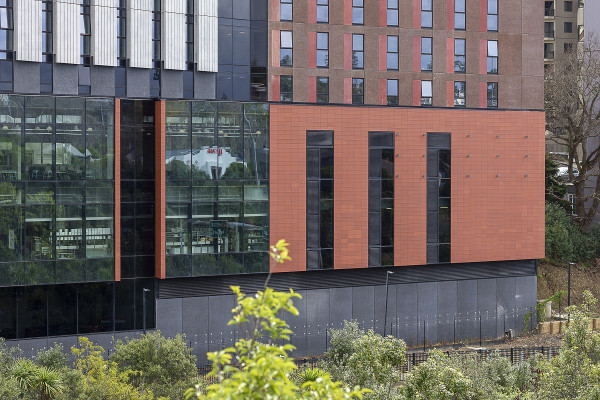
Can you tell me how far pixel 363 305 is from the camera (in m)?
59.7

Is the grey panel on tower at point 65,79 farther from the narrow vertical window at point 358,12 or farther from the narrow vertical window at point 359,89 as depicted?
the narrow vertical window at point 358,12

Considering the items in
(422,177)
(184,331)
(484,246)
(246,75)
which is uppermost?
(246,75)

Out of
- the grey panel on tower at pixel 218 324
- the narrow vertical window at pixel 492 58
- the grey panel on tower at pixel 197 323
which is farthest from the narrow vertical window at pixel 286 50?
the grey panel on tower at pixel 197 323

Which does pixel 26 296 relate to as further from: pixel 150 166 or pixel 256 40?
pixel 256 40

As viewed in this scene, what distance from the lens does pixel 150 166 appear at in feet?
176

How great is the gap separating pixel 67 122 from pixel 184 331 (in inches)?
561

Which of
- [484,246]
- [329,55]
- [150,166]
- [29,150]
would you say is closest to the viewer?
[29,150]

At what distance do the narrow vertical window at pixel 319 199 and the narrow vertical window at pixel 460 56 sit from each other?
1087 centimetres

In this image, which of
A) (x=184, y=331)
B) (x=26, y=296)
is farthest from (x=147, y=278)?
(x=26, y=296)

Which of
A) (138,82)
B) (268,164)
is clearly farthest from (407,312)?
(138,82)

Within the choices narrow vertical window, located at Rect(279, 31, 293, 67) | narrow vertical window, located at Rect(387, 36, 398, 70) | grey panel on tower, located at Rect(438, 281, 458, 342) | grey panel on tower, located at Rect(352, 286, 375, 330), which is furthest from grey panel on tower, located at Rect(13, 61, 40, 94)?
grey panel on tower, located at Rect(438, 281, 458, 342)

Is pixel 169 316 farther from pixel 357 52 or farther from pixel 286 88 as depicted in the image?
pixel 357 52

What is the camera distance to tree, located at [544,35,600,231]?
8200cm

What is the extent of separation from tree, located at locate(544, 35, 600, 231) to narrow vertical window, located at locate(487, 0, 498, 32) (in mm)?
21128
